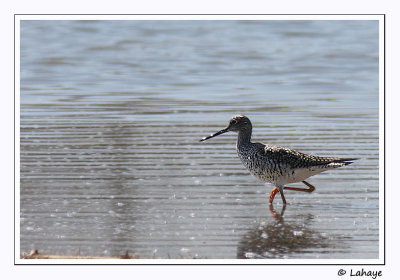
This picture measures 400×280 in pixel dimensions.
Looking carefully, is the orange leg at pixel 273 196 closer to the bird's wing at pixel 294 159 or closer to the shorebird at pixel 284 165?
the shorebird at pixel 284 165

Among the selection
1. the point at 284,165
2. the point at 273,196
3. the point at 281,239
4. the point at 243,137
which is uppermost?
the point at 243,137

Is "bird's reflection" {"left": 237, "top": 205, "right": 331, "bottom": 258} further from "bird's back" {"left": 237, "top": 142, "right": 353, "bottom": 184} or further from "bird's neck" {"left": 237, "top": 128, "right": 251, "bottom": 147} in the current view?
"bird's neck" {"left": 237, "top": 128, "right": 251, "bottom": 147}

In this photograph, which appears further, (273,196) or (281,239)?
(273,196)

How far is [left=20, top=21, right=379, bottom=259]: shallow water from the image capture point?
8.24 m

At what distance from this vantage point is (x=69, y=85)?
60.8ft

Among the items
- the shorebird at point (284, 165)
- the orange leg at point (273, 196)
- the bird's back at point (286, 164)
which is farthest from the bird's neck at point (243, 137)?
the orange leg at point (273, 196)

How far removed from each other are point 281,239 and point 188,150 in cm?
378

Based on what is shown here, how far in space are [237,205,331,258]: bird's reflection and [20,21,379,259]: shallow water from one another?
19 mm

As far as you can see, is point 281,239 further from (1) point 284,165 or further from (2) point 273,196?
(1) point 284,165

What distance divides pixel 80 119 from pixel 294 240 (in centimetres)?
667

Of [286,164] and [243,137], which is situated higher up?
[243,137]

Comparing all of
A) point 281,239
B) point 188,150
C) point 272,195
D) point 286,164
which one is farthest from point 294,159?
point 188,150

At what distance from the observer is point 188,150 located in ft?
38.7

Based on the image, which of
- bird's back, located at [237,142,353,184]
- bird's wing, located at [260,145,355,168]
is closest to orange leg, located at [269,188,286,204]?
bird's back, located at [237,142,353,184]
